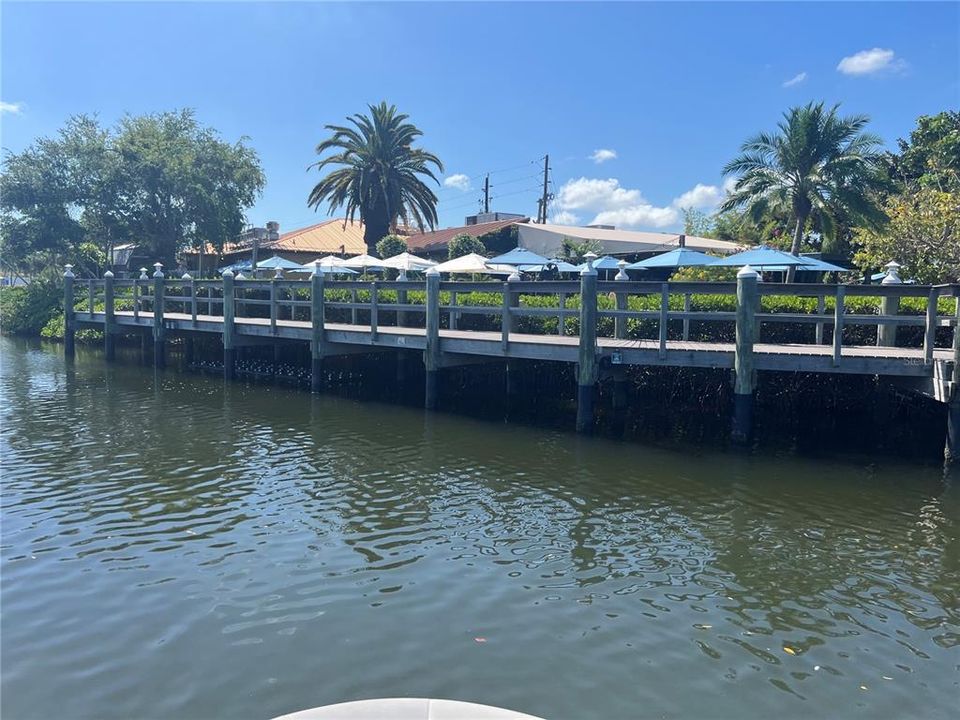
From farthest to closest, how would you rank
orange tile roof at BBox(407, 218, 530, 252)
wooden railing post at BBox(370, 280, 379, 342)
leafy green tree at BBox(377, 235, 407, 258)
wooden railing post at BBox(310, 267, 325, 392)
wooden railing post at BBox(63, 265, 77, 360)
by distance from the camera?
orange tile roof at BBox(407, 218, 530, 252), leafy green tree at BBox(377, 235, 407, 258), wooden railing post at BBox(63, 265, 77, 360), wooden railing post at BBox(310, 267, 325, 392), wooden railing post at BBox(370, 280, 379, 342)

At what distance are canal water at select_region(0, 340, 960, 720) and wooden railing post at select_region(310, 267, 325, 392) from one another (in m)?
5.91

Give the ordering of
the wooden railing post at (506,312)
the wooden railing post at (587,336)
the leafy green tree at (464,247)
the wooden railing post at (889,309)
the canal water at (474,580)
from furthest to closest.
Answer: the leafy green tree at (464,247), the wooden railing post at (506,312), the wooden railing post at (587,336), the wooden railing post at (889,309), the canal water at (474,580)

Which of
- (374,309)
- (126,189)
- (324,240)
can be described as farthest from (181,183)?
(374,309)

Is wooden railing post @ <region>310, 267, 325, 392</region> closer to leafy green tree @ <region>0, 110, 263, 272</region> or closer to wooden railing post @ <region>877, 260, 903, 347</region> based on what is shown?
wooden railing post @ <region>877, 260, 903, 347</region>

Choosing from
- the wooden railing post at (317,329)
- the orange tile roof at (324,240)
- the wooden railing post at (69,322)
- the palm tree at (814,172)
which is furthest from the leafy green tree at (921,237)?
the orange tile roof at (324,240)

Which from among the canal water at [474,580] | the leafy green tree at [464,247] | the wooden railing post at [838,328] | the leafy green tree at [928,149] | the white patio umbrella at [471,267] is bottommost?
the canal water at [474,580]

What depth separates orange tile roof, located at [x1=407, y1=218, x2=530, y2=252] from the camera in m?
39.1

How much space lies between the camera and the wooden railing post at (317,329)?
18.6 m

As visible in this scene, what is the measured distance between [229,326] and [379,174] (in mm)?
18176

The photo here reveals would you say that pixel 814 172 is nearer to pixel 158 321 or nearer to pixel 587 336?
pixel 587 336

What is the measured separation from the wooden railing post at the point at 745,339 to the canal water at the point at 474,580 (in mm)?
956

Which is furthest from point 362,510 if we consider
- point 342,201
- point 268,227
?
point 268,227

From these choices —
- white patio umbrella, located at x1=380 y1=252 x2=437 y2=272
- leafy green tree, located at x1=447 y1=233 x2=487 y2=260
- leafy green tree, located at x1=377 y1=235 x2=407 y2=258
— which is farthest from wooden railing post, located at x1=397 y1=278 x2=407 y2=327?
leafy green tree, located at x1=377 y1=235 x2=407 y2=258

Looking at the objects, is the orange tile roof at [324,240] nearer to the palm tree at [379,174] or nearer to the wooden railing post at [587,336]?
the palm tree at [379,174]
